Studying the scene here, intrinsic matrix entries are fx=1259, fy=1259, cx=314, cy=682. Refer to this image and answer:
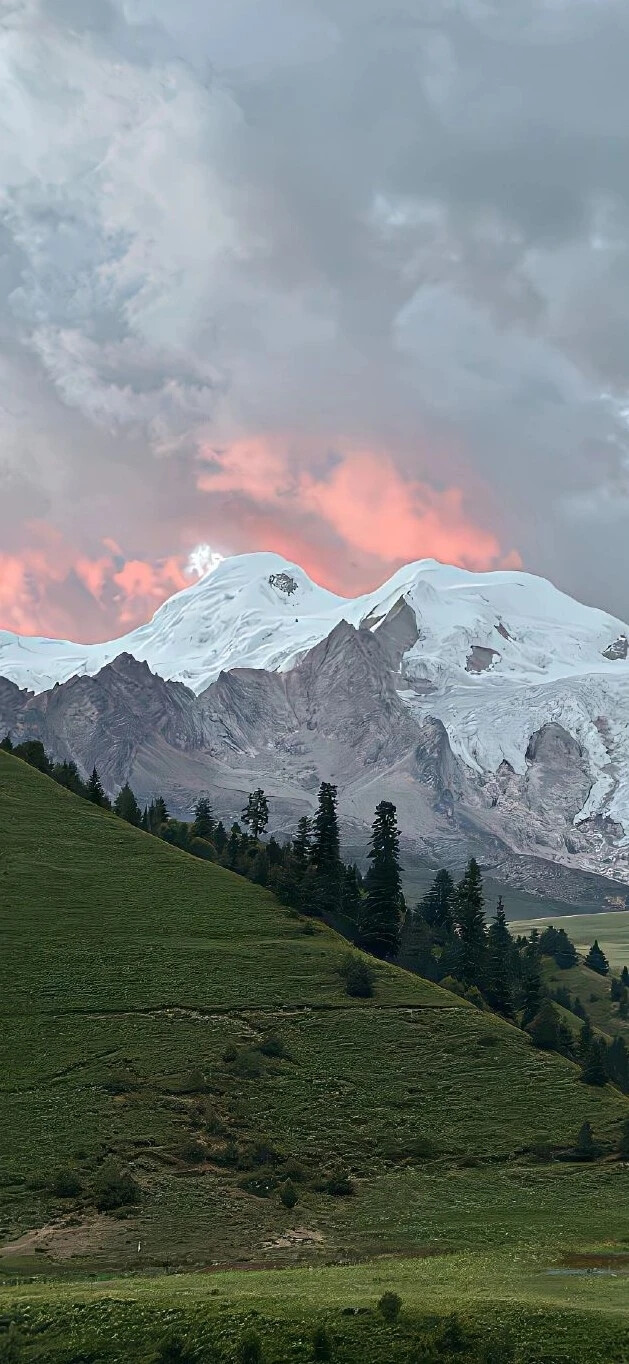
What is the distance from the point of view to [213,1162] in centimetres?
7400

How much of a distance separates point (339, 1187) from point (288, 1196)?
3.80m

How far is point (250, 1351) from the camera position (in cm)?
4100

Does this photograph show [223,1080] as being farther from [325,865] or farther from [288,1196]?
[325,865]

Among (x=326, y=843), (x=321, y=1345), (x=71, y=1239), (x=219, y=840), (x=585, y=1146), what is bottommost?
(x=71, y=1239)

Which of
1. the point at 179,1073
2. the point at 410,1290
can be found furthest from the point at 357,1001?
the point at 410,1290

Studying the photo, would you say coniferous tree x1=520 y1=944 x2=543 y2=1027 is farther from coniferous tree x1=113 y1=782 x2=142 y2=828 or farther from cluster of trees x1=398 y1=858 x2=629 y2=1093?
coniferous tree x1=113 y1=782 x2=142 y2=828

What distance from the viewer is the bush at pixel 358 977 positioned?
101 m

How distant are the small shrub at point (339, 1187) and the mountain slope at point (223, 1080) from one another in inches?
26.7

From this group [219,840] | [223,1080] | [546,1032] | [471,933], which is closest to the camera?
[223,1080]

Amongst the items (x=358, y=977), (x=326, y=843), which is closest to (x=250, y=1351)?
(x=358, y=977)

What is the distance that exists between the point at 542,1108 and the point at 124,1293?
42912 mm

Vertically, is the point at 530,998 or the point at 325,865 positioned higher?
the point at 325,865

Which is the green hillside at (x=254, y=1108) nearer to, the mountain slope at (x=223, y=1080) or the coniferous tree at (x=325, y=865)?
the mountain slope at (x=223, y=1080)

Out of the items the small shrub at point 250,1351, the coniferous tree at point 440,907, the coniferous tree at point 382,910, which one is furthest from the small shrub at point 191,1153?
the coniferous tree at point 440,907
